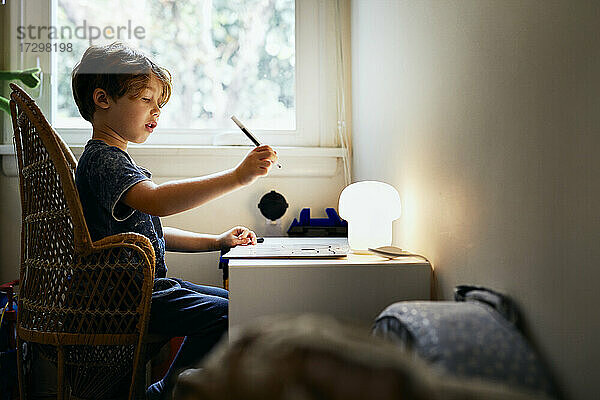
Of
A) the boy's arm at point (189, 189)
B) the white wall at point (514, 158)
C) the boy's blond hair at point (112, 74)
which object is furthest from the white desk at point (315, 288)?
the boy's blond hair at point (112, 74)

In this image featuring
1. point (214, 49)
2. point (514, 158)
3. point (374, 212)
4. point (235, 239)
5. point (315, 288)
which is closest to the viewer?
point (514, 158)

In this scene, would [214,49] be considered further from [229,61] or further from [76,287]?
[76,287]

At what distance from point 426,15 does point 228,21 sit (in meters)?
1.28

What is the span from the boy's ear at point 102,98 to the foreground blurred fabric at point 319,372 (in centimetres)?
122

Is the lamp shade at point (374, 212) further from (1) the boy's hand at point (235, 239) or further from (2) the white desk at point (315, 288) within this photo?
A: (1) the boy's hand at point (235, 239)

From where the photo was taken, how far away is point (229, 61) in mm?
2381

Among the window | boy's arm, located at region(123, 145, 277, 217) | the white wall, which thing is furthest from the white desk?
the window

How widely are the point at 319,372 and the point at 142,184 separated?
1020 mm

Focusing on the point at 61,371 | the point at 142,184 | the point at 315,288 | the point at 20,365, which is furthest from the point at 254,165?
the point at 20,365

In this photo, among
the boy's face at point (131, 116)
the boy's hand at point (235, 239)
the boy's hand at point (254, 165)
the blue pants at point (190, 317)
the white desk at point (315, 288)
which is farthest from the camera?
the boy's hand at point (235, 239)

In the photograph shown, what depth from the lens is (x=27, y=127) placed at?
1.29 m

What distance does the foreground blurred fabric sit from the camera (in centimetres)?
37

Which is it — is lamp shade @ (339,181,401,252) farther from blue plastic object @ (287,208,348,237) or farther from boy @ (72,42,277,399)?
blue plastic object @ (287,208,348,237)

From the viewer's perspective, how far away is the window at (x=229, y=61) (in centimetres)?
233
